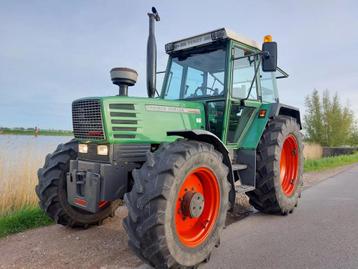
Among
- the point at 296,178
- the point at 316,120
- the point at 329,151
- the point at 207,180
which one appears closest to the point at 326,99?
the point at 316,120

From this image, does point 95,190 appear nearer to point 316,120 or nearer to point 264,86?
point 264,86

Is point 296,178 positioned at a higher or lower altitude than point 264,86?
lower

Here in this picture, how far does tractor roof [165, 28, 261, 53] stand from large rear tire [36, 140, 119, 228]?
1965mm

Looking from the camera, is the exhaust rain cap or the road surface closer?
the road surface

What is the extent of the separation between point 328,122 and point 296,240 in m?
26.9

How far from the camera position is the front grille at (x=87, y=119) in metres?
3.18

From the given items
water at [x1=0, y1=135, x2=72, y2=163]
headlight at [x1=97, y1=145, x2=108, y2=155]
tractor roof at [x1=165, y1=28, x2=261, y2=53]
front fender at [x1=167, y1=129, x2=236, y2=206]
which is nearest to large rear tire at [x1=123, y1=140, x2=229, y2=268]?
front fender at [x1=167, y1=129, x2=236, y2=206]

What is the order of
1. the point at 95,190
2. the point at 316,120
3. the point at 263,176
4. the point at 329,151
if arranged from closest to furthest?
the point at 95,190
the point at 263,176
the point at 329,151
the point at 316,120

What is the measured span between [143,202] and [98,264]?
3.07ft

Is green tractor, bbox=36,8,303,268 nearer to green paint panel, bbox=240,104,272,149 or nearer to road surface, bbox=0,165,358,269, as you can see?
green paint panel, bbox=240,104,272,149

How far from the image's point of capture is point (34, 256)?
3.13 m

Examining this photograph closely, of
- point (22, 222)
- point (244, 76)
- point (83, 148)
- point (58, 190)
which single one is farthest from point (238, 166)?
point (22, 222)

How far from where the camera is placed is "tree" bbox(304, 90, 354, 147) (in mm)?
27172

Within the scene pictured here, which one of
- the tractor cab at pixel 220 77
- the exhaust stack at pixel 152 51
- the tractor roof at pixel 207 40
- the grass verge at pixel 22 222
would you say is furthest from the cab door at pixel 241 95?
the grass verge at pixel 22 222
